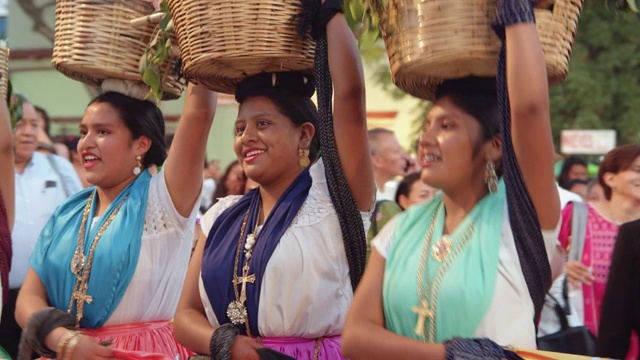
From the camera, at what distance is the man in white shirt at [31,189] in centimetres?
590

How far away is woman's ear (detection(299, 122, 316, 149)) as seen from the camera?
3826mm

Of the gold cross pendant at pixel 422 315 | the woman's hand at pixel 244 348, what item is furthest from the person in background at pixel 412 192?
the gold cross pendant at pixel 422 315

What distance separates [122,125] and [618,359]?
2.32m

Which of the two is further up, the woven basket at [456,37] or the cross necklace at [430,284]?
the woven basket at [456,37]

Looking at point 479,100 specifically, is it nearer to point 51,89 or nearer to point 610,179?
point 610,179

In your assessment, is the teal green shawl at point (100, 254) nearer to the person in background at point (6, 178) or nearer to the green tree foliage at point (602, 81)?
the person in background at point (6, 178)

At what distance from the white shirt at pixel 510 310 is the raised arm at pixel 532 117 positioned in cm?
16

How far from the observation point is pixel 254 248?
3.64 m

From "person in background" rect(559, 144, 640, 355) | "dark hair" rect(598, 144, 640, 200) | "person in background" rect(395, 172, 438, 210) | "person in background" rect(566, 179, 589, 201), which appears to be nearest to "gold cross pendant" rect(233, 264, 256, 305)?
"person in background" rect(559, 144, 640, 355)

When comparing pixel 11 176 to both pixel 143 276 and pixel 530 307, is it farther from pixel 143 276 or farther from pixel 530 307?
pixel 530 307

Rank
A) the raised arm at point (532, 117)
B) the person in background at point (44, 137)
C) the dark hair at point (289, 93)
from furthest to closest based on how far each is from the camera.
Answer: the person in background at point (44, 137) < the dark hair at point (289, 93) < the raised arm at point (532, 117)

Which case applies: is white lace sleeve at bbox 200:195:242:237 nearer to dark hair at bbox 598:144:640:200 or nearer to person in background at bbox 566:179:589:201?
dark hair at bbox 598:144:640:200

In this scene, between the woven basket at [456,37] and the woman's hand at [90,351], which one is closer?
the woven basket at [456,37]

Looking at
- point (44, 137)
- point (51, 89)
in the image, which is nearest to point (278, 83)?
point (44, 137)
